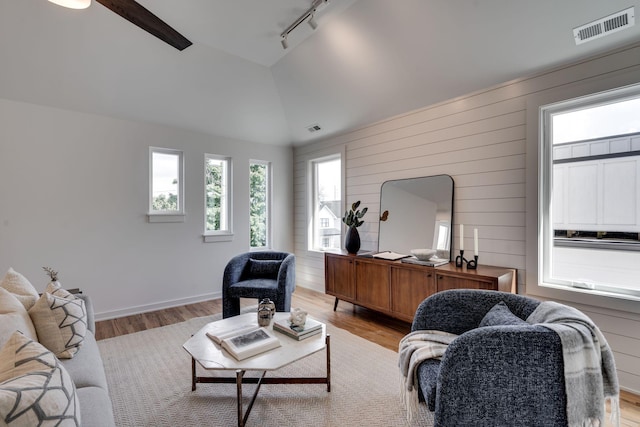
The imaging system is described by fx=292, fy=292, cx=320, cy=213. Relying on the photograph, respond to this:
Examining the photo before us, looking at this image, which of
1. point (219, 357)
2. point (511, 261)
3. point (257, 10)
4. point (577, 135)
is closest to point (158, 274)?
point (219, 357)

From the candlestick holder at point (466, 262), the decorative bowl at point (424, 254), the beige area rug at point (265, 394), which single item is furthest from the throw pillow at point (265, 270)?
the candlestick holder at point (466, 262)

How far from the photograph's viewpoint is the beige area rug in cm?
184

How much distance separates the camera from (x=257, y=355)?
180cm

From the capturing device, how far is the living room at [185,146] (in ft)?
8.37

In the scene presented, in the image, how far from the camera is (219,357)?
1.78 metres

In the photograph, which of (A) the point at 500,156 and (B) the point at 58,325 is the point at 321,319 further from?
(A) the point at 500,156

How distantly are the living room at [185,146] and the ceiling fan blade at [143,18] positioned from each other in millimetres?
945

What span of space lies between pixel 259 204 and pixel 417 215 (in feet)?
9.04

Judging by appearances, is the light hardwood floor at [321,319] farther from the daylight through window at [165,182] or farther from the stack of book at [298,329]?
the daylight through window at [165,182]

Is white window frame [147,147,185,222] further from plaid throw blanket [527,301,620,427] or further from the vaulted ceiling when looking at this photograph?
plaid throw blanket [527,301,620,427]

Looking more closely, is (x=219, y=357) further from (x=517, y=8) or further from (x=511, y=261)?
(x=517, y=8)

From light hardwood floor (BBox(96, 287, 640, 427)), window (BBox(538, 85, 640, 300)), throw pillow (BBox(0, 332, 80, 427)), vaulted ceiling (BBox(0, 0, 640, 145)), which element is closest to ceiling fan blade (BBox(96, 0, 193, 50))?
vaulted ceiling (BBox(0, 0, 640, 145))

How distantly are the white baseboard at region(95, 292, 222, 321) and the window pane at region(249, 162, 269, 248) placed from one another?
1091 millimetres

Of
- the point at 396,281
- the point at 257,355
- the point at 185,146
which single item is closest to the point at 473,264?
the point at 396,281
